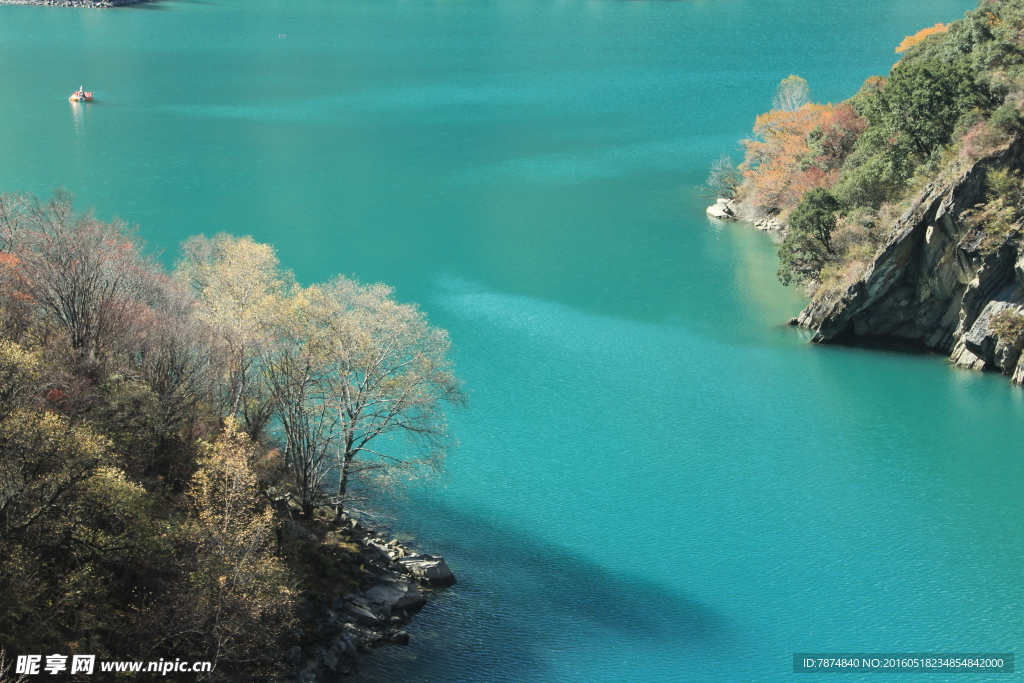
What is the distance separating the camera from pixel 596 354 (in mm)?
47156

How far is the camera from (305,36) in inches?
4850

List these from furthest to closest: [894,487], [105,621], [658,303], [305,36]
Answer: [305,36]
[658,303]
[894,487]
[105,621]

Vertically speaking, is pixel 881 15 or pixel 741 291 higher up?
pixel 881 15

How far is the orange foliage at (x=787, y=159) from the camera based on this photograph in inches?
2261

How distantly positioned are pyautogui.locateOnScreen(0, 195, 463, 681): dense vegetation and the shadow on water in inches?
122

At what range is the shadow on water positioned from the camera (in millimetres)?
28047

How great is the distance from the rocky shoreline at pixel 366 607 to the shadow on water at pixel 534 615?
1.60 ft

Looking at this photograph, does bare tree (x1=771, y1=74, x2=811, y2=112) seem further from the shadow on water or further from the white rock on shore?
the shadow on water

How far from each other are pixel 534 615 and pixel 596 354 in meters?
18.9

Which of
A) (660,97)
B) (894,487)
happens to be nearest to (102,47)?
(660,97)

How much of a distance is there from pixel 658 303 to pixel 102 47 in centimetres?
8501

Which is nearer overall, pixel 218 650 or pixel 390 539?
pixel 218 650

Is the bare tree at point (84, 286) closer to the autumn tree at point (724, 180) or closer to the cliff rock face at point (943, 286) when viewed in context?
the cliff rock face at point (943, 286)

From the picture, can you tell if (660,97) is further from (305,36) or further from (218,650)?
(218,650)
